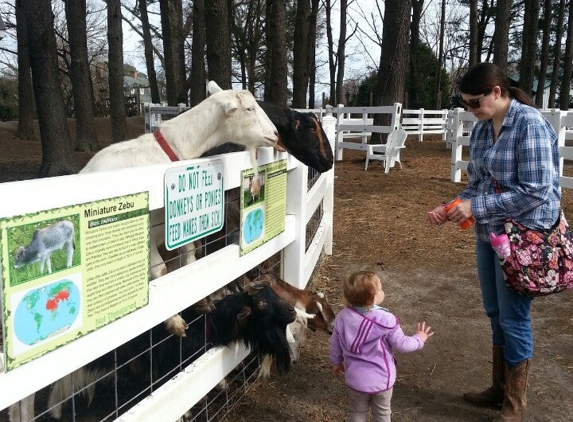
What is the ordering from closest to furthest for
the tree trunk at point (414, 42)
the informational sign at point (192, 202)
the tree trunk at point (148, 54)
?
1. the informational sign at point (192, 202)
2. the tree trunk at point (148, 54)
3. the tree trunk at point (414, 42)

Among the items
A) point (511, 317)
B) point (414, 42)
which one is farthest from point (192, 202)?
point (414, 42)

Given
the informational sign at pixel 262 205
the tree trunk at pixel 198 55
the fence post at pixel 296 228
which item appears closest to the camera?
the informational sign at pixel 262 205

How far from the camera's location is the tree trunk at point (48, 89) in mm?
8812

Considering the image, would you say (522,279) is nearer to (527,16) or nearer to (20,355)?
(20,355)

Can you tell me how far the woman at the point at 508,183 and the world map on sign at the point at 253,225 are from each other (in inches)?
36.2

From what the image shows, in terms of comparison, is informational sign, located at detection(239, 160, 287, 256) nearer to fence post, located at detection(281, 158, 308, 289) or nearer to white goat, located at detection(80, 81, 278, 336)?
white goat, located at detection(80, 81, 278, 336)

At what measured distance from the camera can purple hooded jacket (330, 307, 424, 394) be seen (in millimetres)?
2629

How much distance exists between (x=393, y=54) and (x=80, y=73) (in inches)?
296

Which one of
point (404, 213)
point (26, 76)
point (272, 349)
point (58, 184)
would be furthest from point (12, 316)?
point (26, 76)

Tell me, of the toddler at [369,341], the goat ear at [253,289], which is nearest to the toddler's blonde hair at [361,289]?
the toddler at [369,341]

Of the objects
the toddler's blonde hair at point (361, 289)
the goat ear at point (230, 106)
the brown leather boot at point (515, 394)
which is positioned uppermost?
the goat ear at point (230, 106)

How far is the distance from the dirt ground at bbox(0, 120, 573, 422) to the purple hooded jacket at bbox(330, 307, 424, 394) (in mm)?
619

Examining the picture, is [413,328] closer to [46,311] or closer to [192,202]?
[192,202]

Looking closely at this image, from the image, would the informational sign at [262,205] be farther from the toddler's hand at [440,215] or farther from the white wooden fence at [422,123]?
the white wooden fence at [422,123]
